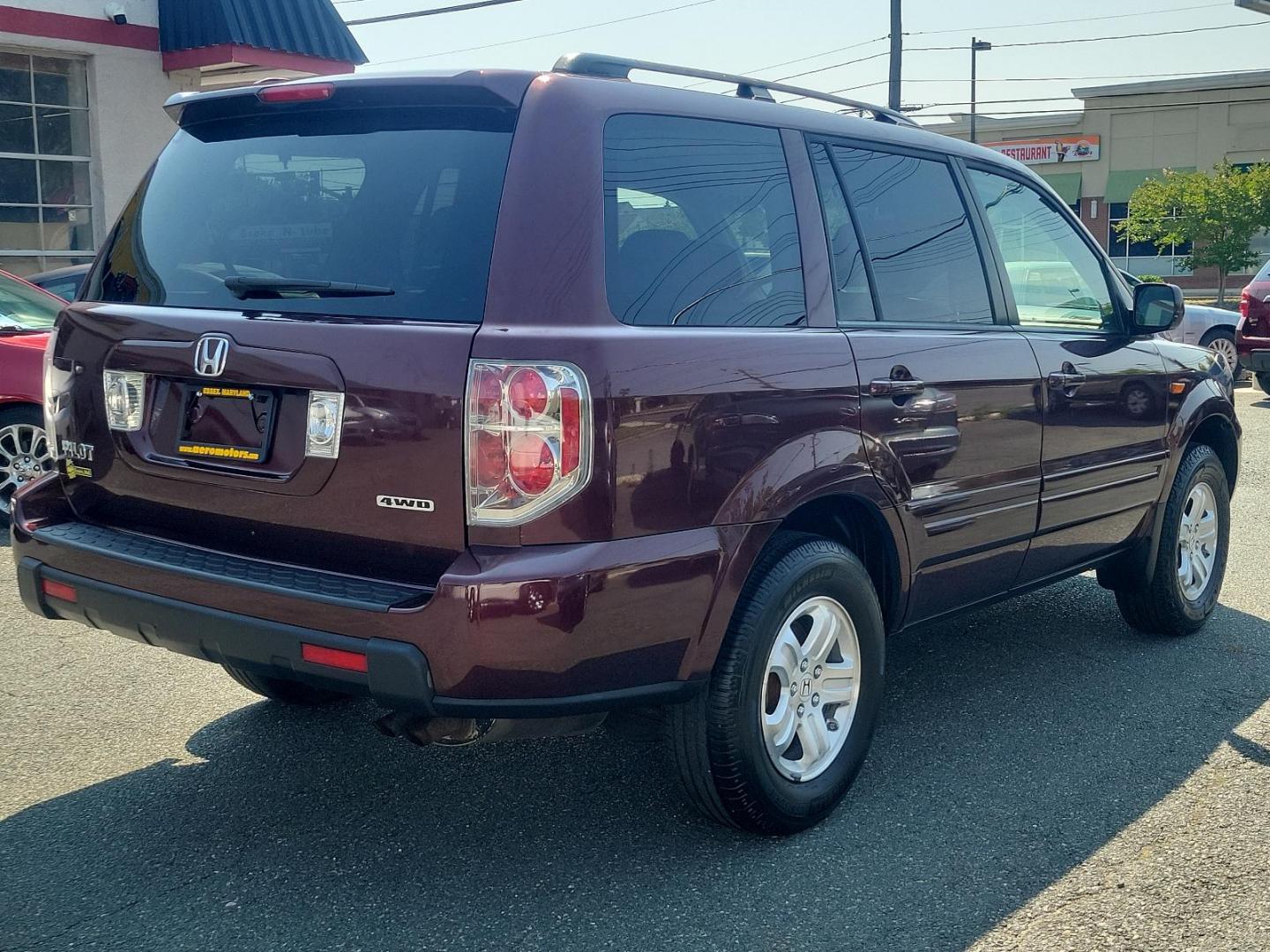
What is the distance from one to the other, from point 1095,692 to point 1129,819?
121 cm

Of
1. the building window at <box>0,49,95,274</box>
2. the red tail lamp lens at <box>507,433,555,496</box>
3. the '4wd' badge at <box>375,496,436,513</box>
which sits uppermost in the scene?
the building window at <box>0,49,95,274</box>

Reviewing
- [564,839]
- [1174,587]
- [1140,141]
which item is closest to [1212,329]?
[1174,587]

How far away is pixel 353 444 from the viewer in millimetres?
2996

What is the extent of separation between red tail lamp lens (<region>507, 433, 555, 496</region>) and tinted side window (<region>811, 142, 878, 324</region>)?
49.2 inches

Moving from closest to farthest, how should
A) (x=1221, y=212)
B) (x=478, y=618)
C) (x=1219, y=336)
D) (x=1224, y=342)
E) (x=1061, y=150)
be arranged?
1. (x=478, y=618)
2. (x=1224, y=342)
3. (x=1219, y=336)
4. (x=1221, y=212)
5. (x=1061, y=150)

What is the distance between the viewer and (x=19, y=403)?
24.6ft

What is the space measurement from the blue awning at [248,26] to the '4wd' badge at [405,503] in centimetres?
1292

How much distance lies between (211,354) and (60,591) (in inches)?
32.1

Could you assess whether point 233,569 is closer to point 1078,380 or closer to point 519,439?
point 519,439

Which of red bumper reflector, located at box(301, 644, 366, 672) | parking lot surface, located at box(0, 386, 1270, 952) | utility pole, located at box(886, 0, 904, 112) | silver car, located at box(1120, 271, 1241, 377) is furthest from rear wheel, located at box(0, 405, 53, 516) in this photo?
utility pole, located at box(886, 0, 904, 112)

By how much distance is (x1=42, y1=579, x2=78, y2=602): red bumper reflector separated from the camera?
3.42 meters

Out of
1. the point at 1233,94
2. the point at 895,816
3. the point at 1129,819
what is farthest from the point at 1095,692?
the point at 1233,94

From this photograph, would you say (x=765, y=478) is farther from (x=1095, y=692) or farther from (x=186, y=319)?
(x=1095, y=692)

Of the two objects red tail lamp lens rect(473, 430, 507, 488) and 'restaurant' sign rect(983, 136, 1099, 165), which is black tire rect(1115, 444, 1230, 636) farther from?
'restaurant' sign rect(983, 136, 1099, 165)
